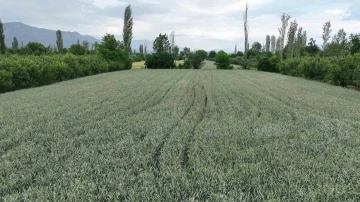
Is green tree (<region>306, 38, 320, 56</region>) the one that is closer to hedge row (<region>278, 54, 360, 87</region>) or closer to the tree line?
hedge row (<region>278, 54, 360, 87</region>)

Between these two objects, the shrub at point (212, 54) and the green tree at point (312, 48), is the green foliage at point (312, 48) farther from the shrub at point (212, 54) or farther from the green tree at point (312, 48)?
the shrub at point (212, 54)

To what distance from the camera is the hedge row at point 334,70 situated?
21547mm

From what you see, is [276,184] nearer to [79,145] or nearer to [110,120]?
[79,145]

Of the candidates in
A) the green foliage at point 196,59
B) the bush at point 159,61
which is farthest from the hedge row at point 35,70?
the green foliage at point 196,59

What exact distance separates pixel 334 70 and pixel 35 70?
82.8 ft

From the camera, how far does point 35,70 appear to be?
21328mm

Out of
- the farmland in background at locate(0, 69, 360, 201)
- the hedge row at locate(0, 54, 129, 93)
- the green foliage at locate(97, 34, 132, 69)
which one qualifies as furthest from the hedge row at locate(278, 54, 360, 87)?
the green foliage at locate(97, 34, 132, 69)

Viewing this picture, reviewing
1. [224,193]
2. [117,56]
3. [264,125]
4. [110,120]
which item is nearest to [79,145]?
[110,120]

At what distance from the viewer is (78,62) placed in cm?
3241

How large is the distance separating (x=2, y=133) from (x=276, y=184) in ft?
21.2

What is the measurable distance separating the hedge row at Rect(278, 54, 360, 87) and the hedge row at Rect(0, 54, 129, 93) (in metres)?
25.0

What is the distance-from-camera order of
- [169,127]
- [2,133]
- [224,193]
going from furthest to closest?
[169,127]
[2,133]
[224,193]

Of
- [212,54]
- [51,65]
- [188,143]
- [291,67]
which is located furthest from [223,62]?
[188,143]

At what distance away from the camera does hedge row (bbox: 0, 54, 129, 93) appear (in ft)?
62.0
